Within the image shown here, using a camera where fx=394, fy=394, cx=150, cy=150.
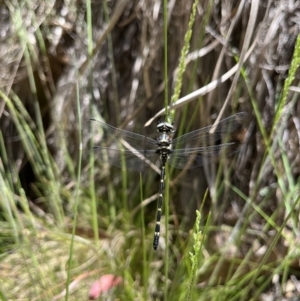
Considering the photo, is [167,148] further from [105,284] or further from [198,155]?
[105,284]

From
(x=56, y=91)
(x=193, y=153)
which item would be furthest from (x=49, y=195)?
(x=193, y=153)

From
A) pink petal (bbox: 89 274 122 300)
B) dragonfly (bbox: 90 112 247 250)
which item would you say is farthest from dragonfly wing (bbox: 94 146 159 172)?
pink petal (bbox: 89 274 122 300)

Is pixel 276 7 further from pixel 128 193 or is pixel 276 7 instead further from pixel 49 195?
pixel 49 195

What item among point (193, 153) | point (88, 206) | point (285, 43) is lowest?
point (88, 206)

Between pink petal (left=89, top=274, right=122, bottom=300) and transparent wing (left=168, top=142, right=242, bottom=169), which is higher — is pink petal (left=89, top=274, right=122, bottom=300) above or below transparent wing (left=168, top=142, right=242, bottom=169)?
below

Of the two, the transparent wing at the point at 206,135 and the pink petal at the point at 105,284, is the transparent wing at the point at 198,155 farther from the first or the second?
the pink petal at the point at 105,284

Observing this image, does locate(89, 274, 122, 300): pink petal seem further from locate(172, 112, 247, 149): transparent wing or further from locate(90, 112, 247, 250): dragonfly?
locate(172, 112, 247, 149): transparent wing
